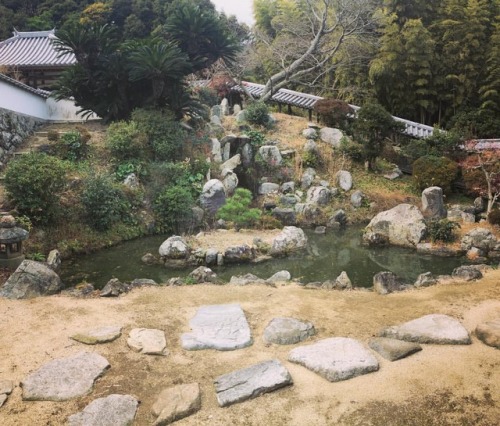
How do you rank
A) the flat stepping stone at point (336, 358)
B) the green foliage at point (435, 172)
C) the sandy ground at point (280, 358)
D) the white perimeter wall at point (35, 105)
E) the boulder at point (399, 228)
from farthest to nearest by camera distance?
the white perimeter wall at point (35, 105) → the green foliage at point (435, 172) → the boulder at point (399, 228) → the flat stepping stone at point (336, 358) → the sandy ground at point (280, 358)

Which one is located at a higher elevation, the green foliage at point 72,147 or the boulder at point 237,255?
the green foliage at point 72,147

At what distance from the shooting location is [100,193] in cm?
1078

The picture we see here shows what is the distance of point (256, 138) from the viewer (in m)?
16.3

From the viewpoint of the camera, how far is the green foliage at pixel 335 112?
18.1 m

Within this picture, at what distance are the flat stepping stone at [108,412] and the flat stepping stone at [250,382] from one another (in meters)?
0.75

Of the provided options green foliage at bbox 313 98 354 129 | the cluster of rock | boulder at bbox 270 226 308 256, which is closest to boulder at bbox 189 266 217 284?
the cluster of rock

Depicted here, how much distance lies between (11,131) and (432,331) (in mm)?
13817

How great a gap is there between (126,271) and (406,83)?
47.5 feet

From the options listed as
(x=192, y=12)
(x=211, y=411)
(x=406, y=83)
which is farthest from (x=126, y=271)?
(x=406, y=83)

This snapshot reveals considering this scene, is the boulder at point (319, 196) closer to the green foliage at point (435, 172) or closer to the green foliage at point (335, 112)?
the green foliage at point (435, 172)

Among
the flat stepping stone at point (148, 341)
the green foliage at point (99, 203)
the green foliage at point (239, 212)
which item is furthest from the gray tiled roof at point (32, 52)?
the flat stepping stone at point (148, 341)

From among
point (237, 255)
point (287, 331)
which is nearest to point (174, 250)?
point (237, 255)

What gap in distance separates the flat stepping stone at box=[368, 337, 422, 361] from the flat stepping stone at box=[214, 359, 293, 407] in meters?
1.08

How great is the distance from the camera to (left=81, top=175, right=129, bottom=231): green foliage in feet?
35.0
